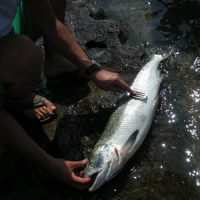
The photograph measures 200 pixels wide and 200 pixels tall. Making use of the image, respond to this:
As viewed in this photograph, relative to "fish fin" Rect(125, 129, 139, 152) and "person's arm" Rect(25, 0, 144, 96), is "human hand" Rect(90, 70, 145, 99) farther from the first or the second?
"fish fin" Rect(125, 129, 139, 152)

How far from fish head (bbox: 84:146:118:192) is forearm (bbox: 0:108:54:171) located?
0.96 feet

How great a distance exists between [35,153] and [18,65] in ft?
2.28

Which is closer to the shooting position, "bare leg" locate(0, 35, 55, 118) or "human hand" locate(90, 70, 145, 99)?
"bare leg" locate(0, 35, 55, 118)

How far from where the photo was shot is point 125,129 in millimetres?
3420

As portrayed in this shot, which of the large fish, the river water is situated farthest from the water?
the large fish

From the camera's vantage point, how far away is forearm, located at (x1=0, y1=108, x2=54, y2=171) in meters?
3.03

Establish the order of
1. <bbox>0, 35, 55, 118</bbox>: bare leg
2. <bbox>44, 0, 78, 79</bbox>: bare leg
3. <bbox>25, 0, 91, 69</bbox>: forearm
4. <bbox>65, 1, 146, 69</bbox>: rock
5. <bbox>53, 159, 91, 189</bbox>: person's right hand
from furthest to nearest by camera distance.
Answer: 1. <bbox>65, 1, 146, 69</bbox>: rock
2. <bbox>44, 0, 78, 79</bbox>: bare leg
3. <bbox>25, 0, 91, 69</bbox>: forearm
4. <bbox>0, 35, 55, 118</bbox>: bare leg
5. <bbox>53, 159, 91, 189</bbox>: person's right hand

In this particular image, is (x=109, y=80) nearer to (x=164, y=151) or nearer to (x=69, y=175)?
(x=164, y=151)

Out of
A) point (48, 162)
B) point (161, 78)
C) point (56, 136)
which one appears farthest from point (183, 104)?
point (48, 162)

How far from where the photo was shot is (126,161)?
3.24 meters

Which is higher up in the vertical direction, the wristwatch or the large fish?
the wristwatch

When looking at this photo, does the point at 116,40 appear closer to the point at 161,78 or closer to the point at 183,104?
the point at 161,78

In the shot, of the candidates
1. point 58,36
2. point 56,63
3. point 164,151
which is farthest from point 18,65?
point 164,151

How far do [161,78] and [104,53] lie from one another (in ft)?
2.79
